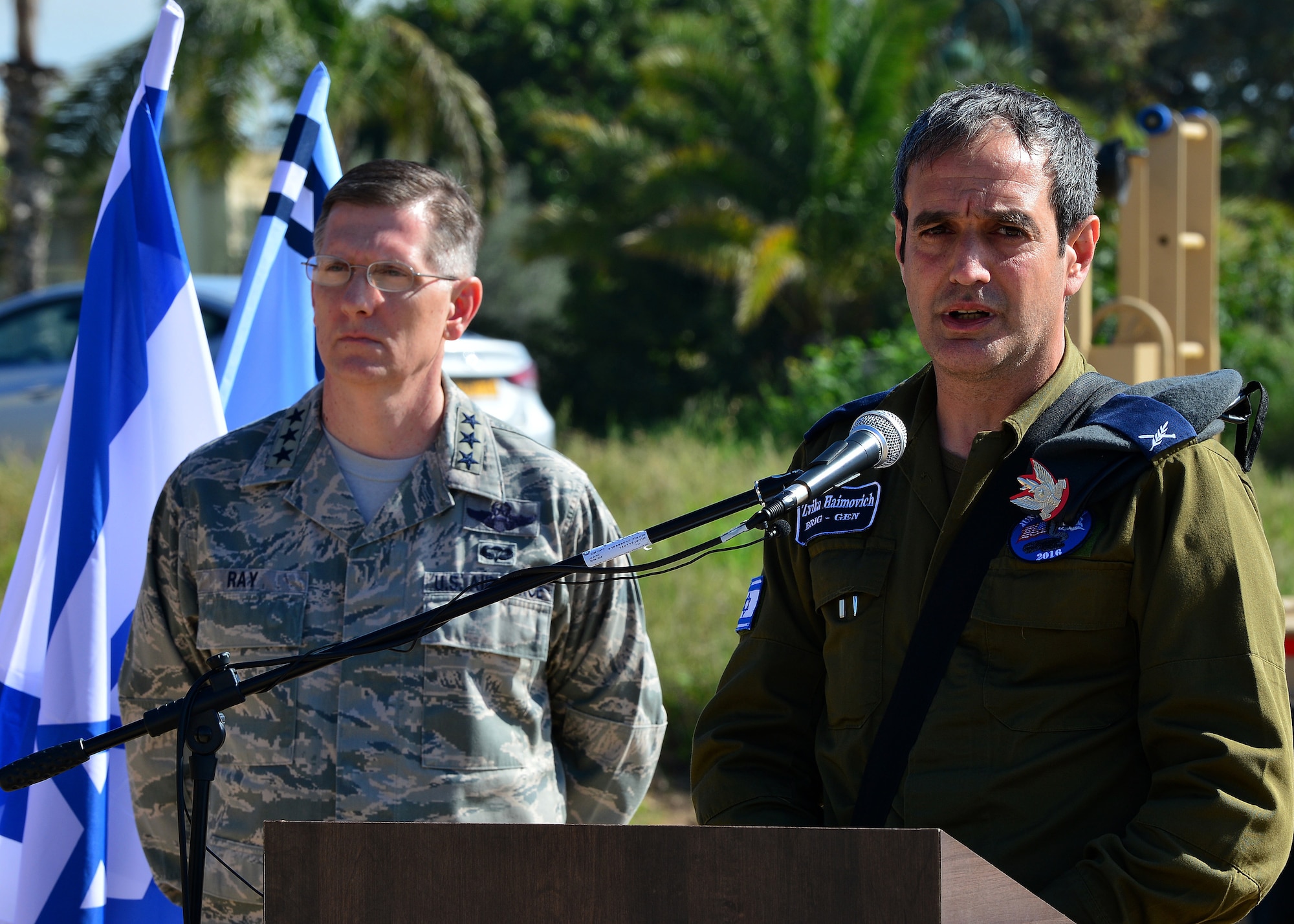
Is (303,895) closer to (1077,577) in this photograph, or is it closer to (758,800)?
(758,800)

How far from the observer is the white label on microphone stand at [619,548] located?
175cm

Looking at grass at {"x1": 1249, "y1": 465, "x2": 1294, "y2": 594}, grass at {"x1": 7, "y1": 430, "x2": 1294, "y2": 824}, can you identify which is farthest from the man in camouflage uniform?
grass at {"x1": 1249, "y1": 465, "x2": 1294, "y2": 594}

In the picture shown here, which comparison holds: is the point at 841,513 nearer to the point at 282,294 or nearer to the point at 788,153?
the point at 282,294

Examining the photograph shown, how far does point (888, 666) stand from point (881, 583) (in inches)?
5.3

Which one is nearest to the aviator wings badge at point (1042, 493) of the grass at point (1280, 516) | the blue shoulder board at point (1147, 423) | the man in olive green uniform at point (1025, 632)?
the man in olive green uniform at point (1025, 632)

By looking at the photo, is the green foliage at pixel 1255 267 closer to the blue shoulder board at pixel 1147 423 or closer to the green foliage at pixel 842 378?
the green foliage at pixel 842 378

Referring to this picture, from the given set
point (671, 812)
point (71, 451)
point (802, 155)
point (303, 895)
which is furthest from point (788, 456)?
point (303, 895)

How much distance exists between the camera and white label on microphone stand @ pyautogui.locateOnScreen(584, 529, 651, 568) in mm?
1747

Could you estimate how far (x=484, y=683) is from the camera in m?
2.66

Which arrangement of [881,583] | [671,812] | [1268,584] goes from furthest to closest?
[671,812] → [881,583] → [1268,584]

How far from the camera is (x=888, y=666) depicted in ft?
6.86

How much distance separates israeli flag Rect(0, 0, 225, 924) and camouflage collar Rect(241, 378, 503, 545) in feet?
2.28

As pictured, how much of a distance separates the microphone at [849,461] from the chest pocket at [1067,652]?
31 centimetres

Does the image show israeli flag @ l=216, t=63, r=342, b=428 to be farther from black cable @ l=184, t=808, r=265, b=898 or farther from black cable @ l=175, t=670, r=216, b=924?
black cable @ l=175, t=670, r=216, b=924
